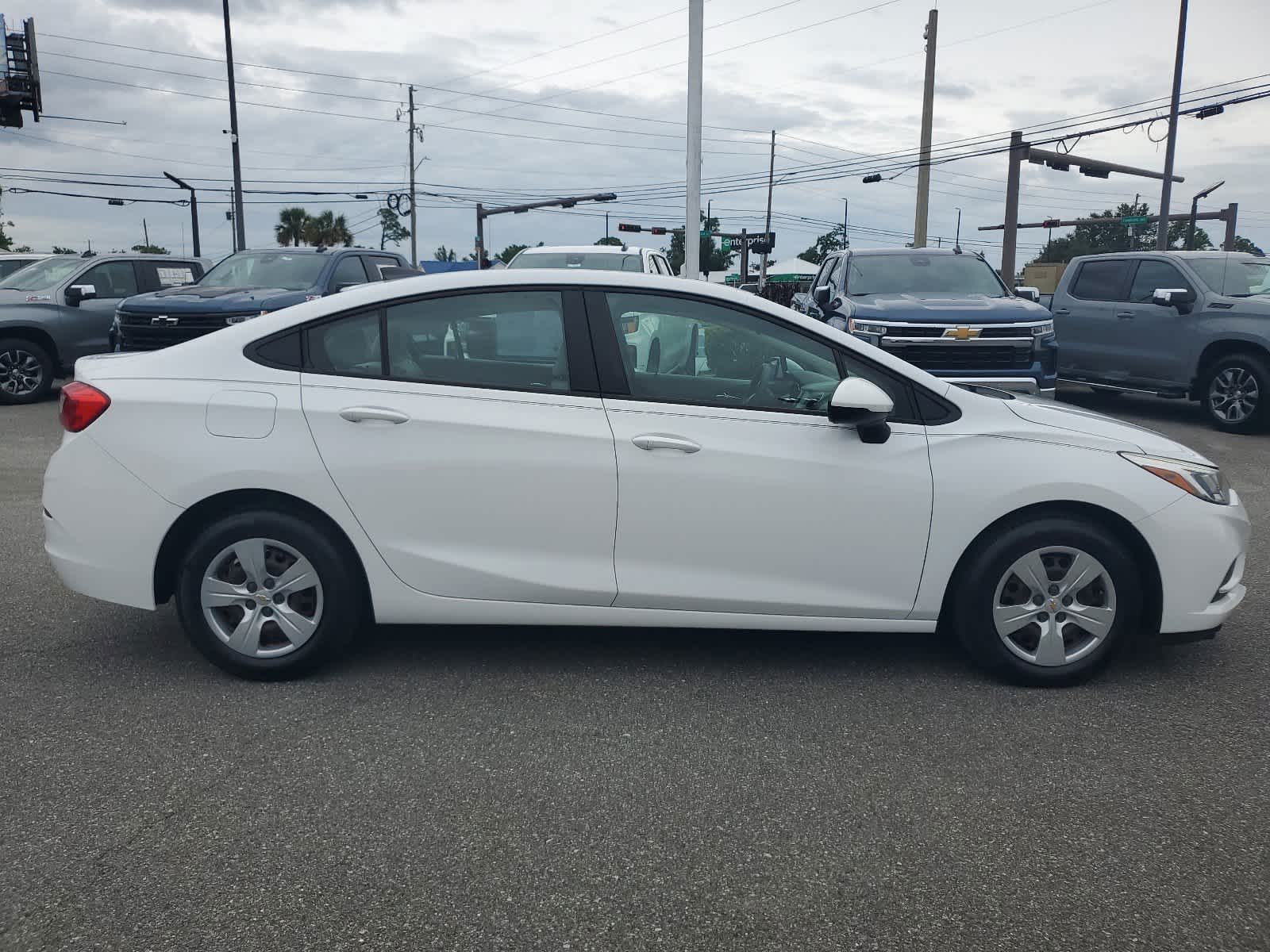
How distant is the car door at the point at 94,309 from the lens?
13.7 m

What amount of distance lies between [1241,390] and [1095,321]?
201cm

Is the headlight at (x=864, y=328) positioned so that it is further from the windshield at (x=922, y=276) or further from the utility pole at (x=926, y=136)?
the utility pole at (x=926, y=136)

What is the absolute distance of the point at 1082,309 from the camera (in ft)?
44.0

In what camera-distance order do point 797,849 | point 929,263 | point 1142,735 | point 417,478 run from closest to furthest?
point 797,849 → point 1142,735 → point 417,478 → point 929,263

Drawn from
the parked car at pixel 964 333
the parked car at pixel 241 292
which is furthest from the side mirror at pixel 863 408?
the parked car at pixel 241 292

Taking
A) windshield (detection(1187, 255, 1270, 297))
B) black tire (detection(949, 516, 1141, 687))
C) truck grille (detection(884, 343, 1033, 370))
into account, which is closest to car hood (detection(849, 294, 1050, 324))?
truck grille (detection(884, 343, 1033, 370))

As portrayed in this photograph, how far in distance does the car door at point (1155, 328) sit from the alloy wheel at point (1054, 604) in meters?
9.19

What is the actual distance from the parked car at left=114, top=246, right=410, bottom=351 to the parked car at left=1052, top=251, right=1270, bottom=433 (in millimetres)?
8807

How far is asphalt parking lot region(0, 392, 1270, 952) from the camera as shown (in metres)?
2.74

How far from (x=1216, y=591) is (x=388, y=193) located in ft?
183

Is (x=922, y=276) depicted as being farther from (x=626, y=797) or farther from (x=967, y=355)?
(x=626, y=797)

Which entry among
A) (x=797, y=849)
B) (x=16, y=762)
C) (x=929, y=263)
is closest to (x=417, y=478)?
(x=16, y=762)

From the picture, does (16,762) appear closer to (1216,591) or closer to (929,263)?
(1216,591)

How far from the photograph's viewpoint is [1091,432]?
436cm
